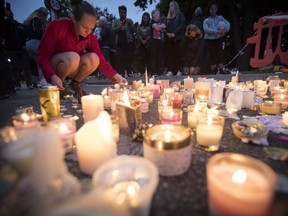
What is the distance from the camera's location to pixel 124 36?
22.4 ft

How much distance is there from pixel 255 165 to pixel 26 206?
2.94 ft

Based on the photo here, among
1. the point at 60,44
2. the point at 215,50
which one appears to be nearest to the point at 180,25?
the point at 215,50

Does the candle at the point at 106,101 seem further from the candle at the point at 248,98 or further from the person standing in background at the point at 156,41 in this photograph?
the person standing in background at the point at 156,41

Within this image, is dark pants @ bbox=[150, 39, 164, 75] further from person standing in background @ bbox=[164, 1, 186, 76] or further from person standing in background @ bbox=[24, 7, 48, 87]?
person standing in background @ bbox=[24, 7, 48, 87]

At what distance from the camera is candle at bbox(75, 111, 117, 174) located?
1265 mm

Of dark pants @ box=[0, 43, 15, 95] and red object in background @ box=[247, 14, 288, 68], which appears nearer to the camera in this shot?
dark pants @ box=[0, 43, 15, 95]

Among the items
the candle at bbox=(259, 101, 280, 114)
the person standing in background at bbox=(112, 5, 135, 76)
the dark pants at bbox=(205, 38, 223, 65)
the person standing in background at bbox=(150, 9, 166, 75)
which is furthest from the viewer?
the person standing in background at bbox=(112, 5, 135, 76)

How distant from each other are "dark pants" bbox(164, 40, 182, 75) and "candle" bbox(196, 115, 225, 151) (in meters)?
5.42

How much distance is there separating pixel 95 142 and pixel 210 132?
35.5 inches

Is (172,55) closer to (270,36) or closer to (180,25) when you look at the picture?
(180,25)

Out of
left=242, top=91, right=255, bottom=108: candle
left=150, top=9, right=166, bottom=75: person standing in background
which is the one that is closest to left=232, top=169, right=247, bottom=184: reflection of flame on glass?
left=242, top=91, right=255, bottom=108: candle

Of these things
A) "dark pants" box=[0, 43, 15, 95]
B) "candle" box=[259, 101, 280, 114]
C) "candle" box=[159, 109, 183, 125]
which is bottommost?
"candle" box=[259, 101, 280, 114]

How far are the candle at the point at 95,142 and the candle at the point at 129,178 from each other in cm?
19

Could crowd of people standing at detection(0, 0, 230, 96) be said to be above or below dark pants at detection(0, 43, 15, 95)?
above
